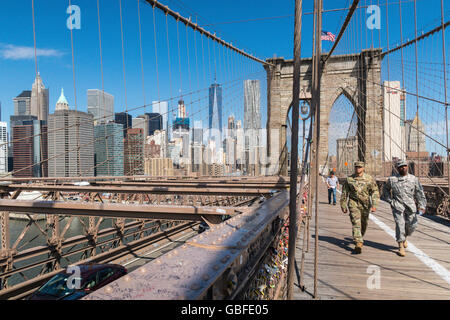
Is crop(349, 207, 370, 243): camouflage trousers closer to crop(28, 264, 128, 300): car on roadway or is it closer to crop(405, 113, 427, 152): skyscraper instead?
crop(405, 113, 427, 152): skyscraper

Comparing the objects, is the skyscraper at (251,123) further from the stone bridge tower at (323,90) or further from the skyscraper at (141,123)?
the skyscraper at (141,123)

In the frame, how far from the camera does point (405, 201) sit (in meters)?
4.19

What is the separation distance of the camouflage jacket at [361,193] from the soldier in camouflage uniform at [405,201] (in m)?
0.27

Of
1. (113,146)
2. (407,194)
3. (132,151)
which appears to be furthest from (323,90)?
(407,194)

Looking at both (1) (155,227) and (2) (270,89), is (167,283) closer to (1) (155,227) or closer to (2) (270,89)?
(1) (155,227)

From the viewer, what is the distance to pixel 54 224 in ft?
33.1

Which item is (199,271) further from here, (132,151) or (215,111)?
(215,111)

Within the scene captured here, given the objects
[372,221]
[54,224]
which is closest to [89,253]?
[54,224]

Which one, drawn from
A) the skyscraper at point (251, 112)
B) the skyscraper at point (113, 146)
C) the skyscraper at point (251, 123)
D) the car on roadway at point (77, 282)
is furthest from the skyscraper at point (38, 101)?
the skyscraper at point (251, 112)

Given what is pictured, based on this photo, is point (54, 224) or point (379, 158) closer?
point (54, 224)

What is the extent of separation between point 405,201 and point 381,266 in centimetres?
109

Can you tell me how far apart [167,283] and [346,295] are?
238 cm

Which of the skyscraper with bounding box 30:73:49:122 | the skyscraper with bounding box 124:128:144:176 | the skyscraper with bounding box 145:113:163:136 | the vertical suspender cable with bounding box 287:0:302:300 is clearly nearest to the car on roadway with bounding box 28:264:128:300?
the skyscraper with bounding box 30:73:49:122
